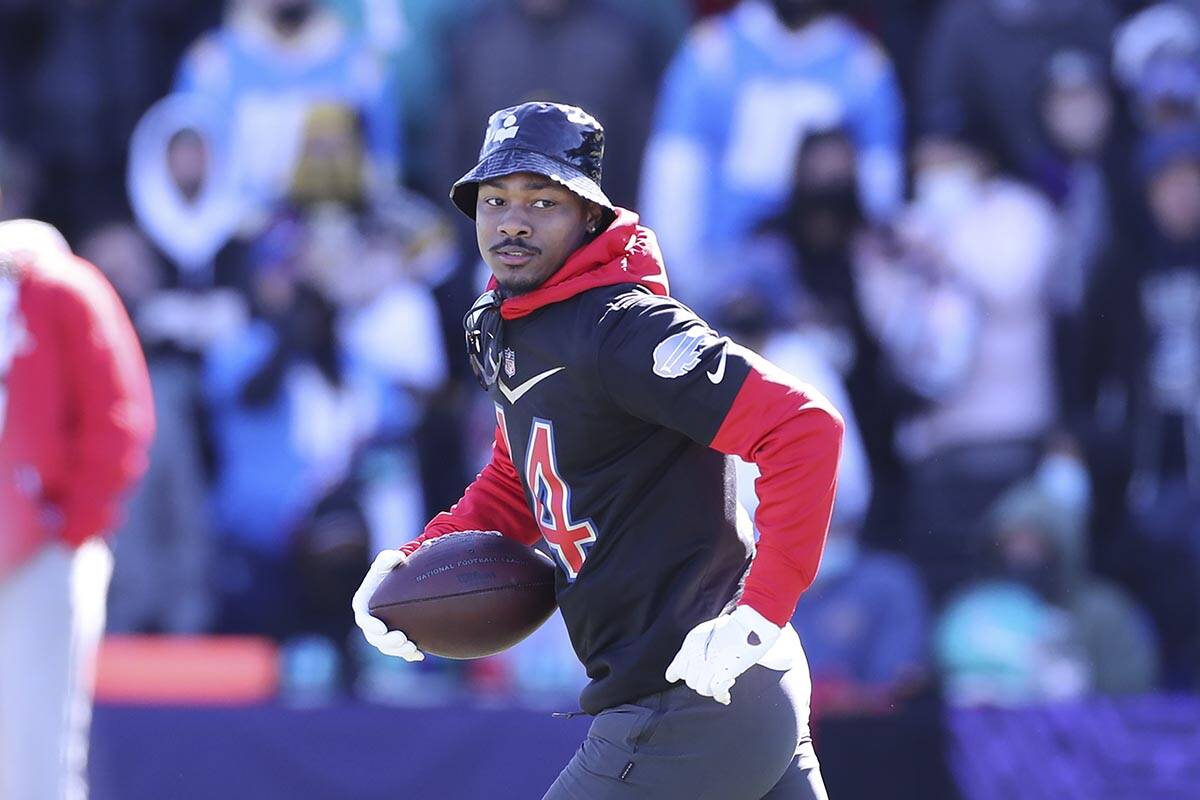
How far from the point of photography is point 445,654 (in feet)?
12.2

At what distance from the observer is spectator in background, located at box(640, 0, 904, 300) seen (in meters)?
8.41

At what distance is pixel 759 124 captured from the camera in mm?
8438

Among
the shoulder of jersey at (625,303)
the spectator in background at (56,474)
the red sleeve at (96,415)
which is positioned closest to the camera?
the shoulder of jersey at (625,303)

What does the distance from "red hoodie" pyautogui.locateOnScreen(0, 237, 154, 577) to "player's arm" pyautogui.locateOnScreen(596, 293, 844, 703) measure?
196 centimetres

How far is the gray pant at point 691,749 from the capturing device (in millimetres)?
3326

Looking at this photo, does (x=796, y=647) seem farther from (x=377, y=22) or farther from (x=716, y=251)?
(x=377, y=22)

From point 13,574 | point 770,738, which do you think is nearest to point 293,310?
point 13,574

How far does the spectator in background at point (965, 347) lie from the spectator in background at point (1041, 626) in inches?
8.1

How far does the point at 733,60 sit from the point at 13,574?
496 cm

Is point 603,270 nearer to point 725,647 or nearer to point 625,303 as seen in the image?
point 625,303

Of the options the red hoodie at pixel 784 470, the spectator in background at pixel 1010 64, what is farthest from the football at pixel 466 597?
the spectator in background at pixel 1010 64

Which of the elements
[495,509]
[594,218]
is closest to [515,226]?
[594,218]

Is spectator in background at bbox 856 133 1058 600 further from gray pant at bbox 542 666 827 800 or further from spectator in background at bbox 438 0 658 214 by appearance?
gray pant at bbox 542 666 827 800

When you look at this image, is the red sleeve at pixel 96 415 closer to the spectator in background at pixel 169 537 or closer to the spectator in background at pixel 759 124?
the spectator in background at pixel 169 537
